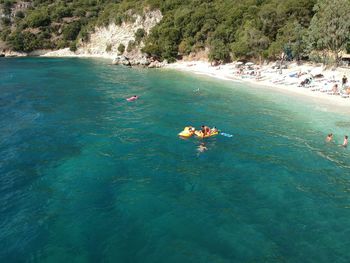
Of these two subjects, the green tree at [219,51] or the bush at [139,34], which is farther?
the bush at [139,34]

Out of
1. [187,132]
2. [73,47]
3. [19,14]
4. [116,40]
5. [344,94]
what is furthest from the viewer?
[19,14]

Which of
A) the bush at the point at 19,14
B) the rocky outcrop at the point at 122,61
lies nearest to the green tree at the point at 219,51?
the rocky outcrop at the point at 122,61

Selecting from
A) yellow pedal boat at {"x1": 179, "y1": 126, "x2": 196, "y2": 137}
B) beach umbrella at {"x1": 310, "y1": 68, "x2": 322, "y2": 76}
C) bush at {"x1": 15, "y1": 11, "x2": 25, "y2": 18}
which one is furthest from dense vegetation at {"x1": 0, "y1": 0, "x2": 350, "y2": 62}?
yellow pedal boat at {"x1": 179, "y1": 126, "x2": 196, "y2": 137}

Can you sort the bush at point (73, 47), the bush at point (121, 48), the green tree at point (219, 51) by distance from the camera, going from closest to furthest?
1. the green tree at point (219, 51)
2. the bush at point (121, 48)
3. the bush at point (73, 47)

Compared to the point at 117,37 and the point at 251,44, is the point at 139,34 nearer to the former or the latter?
the point at 117,37

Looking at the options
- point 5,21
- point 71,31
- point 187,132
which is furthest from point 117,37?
point 187,132

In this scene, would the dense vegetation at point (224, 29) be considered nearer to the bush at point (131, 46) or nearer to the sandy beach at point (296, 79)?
the bush at point (131, 46)

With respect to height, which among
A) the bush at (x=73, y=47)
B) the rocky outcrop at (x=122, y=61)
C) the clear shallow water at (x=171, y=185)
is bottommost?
the clear shallow water at (x=171, y=185)
